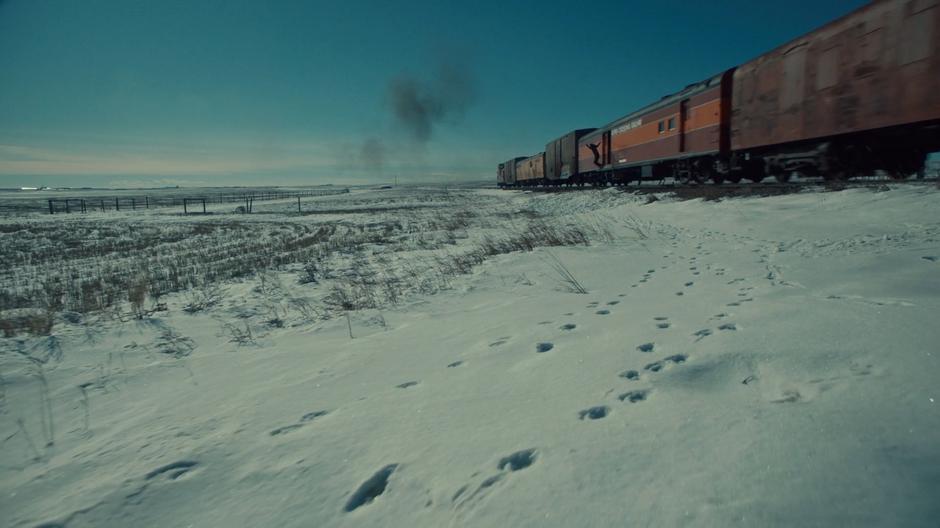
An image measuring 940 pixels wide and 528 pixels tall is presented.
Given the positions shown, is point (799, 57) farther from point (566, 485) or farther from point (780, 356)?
point (566, 485)

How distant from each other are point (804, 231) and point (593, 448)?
6395 mm

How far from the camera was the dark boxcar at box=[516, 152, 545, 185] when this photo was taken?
127ft

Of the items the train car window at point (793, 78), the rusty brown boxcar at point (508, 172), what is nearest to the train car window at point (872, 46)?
the train car window at point (793, 78)

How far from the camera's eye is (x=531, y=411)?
6.99 ft

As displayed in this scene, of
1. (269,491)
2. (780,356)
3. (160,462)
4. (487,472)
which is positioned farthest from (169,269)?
(780,356)

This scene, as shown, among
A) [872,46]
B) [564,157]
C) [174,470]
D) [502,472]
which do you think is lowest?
[174,470]

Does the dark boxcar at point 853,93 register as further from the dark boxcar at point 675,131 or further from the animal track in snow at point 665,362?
the animal track in snow at point 665,362

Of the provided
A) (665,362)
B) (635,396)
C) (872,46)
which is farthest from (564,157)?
(635,396)

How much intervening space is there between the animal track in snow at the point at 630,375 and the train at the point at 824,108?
8.59 m

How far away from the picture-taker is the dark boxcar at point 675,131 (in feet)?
40.8

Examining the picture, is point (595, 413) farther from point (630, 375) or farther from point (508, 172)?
point (508, 172)

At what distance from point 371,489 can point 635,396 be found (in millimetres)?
1346

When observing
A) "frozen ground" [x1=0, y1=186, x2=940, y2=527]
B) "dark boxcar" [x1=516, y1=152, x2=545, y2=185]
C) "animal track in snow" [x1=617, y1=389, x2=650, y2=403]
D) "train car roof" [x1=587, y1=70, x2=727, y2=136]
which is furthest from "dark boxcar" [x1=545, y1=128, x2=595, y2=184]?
"animal track in snow" [x1=617, y1=389, x2=650, y2=403]

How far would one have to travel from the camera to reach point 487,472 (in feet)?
5.56
